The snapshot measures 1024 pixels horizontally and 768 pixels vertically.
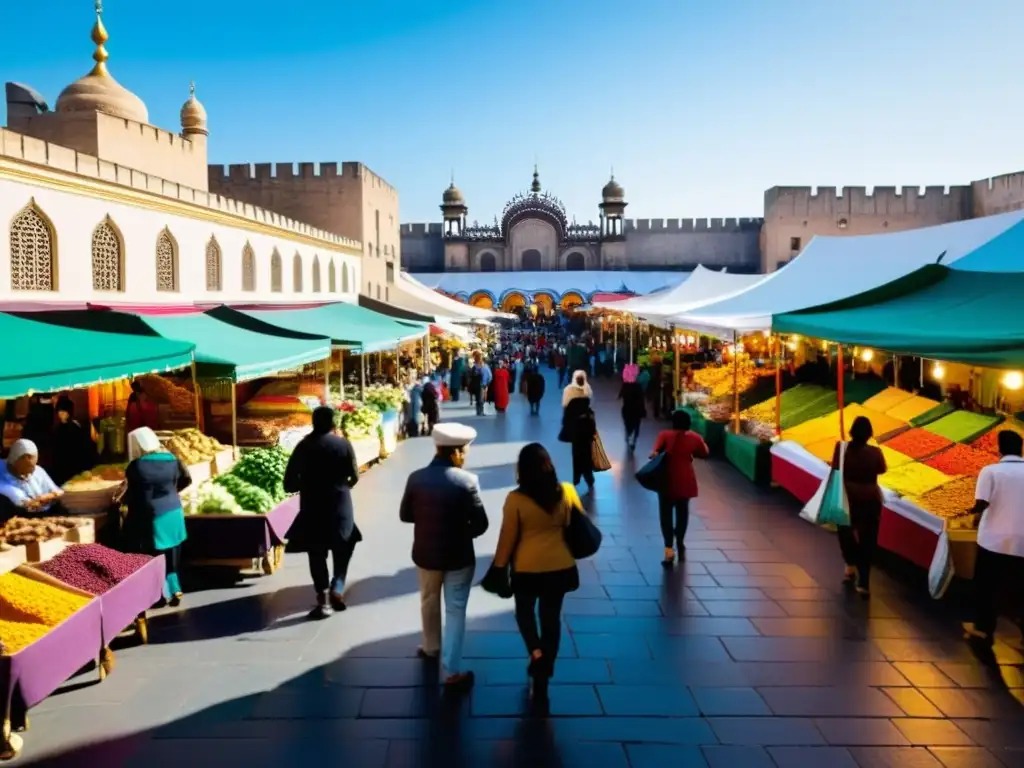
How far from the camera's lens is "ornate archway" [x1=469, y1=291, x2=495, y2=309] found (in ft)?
122

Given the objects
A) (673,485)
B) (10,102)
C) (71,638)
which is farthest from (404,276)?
(71,638)

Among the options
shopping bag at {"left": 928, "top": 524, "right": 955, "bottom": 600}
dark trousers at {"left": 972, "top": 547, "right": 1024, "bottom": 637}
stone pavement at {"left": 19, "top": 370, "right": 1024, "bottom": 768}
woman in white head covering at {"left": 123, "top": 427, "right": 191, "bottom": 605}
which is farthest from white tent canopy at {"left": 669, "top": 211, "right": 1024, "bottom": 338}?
woman in white head covering at {"left": 123, "top": 427, "right": 191, "bottom": 605}

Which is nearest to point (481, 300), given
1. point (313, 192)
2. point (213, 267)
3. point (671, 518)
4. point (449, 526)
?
point (313, 192)

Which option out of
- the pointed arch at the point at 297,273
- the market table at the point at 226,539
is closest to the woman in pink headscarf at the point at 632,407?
the market table at the point at 226,539

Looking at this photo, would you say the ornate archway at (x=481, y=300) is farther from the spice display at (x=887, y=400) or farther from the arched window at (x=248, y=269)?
the spice display at (x=887, y=400)

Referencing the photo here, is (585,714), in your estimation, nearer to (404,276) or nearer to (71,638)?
(71,638)

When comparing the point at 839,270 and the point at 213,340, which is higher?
the point at 839,270

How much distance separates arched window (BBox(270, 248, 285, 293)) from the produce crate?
12121 millimetres

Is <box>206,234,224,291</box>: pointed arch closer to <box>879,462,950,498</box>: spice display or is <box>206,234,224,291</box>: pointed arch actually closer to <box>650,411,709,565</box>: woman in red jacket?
<box>650,411,709,565</box>: woman in red jacket

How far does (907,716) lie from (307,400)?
9034 mm

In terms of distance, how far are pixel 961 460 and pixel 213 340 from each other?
23.9ft

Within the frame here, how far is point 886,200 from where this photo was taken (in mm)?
38438

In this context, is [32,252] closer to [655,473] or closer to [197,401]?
[197,401]

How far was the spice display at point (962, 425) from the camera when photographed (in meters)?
8.29
